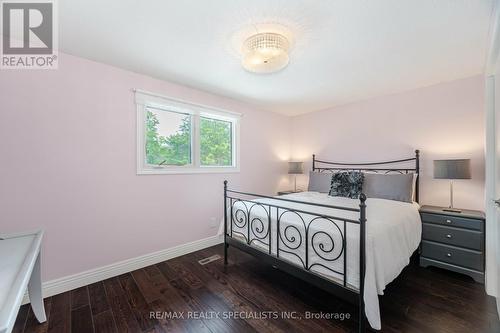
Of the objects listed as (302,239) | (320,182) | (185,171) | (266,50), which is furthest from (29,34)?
(320,182)

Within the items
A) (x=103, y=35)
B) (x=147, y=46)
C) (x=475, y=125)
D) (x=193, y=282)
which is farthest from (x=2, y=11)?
(x=475, y=125)

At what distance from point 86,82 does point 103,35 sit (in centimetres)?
63

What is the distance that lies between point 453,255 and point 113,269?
3.78 metres

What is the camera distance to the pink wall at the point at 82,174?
1.90 meters

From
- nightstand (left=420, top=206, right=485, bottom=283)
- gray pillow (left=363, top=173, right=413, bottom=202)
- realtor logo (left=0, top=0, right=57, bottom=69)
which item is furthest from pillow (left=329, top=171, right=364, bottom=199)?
realtor logo (left=0, top=0, right=57, bottom=69)

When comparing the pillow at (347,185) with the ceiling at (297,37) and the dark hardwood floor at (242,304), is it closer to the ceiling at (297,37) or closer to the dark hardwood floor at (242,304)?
the dark hardwood floor at (242,304)

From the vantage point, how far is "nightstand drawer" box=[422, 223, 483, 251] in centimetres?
223

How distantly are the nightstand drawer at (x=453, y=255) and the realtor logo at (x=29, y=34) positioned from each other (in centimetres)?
424

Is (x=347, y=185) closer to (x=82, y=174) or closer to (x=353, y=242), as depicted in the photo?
(x=353, y=242)

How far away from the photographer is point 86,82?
2223mm

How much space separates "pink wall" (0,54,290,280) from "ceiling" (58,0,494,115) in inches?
13.5

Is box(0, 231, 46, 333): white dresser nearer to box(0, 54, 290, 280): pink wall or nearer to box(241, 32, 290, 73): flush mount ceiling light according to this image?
box(0, 54, 290, 280): pink wall

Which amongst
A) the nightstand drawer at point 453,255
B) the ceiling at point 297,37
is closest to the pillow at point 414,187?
the nightstand drawer at point 453,255

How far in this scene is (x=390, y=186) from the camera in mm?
2863
